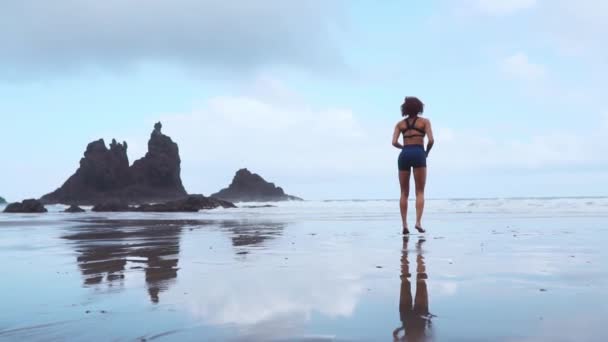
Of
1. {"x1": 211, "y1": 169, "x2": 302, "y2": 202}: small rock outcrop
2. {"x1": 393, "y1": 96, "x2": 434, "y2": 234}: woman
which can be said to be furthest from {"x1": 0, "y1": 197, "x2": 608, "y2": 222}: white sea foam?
{"x1": 211, "y1": 169, "x2": 302, "y2": 202}: small rock outcrop

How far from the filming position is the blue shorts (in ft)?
26.1

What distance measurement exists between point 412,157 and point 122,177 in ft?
274

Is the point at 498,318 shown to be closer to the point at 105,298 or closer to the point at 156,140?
the point at 105,298

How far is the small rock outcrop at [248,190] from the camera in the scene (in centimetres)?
10075

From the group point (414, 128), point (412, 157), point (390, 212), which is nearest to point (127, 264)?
point (412, 157)

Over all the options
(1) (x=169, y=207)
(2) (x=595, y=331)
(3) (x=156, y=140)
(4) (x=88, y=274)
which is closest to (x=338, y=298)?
(2) (x=595, y=331)

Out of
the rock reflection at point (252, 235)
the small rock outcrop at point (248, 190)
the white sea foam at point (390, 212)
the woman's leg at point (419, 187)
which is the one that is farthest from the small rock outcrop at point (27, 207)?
the small rock outcrop at point (248, 190)

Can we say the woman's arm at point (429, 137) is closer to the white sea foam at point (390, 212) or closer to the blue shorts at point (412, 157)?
the blue shorts at point (412, 157)

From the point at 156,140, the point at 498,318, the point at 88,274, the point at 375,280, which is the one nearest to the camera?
the point at 498,318

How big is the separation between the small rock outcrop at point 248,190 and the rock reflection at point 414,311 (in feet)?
317

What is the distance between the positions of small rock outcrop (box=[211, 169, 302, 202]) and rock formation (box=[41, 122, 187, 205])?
1393cm

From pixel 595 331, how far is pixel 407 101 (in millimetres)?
6150

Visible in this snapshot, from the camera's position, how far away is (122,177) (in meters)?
85.0

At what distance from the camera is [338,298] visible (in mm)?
2938
